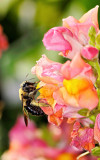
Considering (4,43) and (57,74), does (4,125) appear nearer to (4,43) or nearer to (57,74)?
(4,43)

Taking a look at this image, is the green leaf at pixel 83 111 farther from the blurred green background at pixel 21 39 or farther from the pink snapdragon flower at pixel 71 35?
the blurred green background at pixel 21 39

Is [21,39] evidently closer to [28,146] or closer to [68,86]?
[28,146]

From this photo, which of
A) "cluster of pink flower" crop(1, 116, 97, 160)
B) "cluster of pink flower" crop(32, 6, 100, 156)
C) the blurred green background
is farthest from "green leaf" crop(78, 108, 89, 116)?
the blurred green background

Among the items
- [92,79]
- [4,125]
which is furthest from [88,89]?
[4,125]

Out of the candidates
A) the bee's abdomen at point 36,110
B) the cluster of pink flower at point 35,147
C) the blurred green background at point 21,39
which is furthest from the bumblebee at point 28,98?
the blurred green background at point 21,39

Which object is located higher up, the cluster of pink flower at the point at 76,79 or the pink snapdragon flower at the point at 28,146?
the cluster of pink flower at the point at 76,79

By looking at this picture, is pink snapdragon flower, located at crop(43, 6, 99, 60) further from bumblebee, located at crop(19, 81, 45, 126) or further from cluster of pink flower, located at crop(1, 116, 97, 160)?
cluster of pink flower, located at crop(1, 116, 97, 160)
